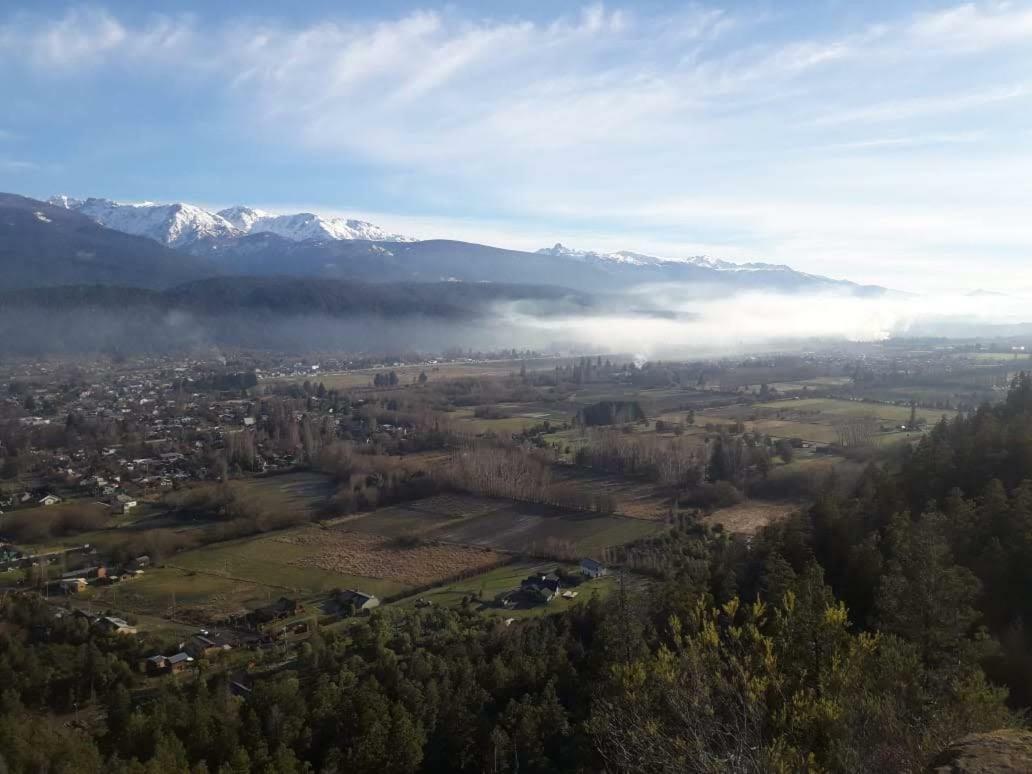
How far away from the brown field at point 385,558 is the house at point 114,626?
4522 mm

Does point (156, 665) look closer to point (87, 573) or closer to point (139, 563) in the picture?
point (87, 573)

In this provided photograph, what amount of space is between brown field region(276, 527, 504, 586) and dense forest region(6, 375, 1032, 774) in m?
2.94

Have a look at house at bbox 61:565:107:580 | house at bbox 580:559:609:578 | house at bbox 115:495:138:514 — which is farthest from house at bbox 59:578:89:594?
house at bbox 580:559:609:578

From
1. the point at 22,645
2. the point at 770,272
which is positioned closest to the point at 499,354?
the point at 22,645

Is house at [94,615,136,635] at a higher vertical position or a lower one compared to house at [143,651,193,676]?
higher

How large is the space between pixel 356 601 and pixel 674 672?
11.7 meters

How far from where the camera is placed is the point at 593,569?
17.0 meters

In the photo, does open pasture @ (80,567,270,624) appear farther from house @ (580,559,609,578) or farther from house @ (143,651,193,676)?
house @ (580,559,609,578)

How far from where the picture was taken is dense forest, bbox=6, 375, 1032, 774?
4535 millimetres

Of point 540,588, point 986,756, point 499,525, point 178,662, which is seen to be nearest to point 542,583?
point 540,588

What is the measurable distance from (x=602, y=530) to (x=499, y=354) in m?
63.1

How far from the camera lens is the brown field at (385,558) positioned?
17.5 meters

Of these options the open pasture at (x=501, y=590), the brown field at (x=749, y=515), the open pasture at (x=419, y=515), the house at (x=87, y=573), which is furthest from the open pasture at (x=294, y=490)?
the brown field at (x=749, y=515)

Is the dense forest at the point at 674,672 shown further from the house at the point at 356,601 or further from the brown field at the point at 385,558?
the brown field at the point at 385,558
